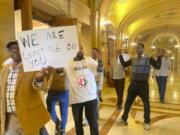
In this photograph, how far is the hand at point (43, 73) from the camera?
2.12 m

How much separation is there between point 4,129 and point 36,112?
12.4 inches

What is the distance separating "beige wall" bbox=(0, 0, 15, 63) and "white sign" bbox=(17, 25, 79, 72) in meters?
1.85

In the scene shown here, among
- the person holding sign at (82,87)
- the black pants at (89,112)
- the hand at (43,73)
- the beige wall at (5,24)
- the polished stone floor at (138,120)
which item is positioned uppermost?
the beige wall at (5,24)

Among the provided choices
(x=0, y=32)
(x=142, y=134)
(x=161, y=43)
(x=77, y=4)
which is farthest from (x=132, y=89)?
(x=161, y=43)

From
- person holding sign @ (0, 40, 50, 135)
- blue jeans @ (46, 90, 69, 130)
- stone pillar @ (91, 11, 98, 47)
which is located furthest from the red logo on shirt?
stone pillar @ (91, 11, 98, 47)

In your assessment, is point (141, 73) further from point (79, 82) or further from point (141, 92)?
point (79, 82)

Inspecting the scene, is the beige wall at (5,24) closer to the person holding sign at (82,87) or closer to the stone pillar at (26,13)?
the stone pillar at (26,13)

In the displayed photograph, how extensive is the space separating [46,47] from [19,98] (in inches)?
20.1

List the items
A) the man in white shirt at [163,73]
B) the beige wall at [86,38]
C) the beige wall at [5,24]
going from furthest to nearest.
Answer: the beige wall at [86,38] < the man in white shirt at [163,73] < the beige wall at [5,24]

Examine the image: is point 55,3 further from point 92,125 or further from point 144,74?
point 92,125

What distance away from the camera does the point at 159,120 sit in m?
5.68

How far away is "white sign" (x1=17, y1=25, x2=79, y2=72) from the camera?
6.95ft

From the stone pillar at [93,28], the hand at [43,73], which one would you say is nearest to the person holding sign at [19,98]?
the hand at [43,73]

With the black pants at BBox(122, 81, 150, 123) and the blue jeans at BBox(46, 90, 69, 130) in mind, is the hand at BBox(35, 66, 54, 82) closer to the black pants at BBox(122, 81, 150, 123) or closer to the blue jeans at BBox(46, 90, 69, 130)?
the blue jeans at BBox(46, 90, 69, 130)
